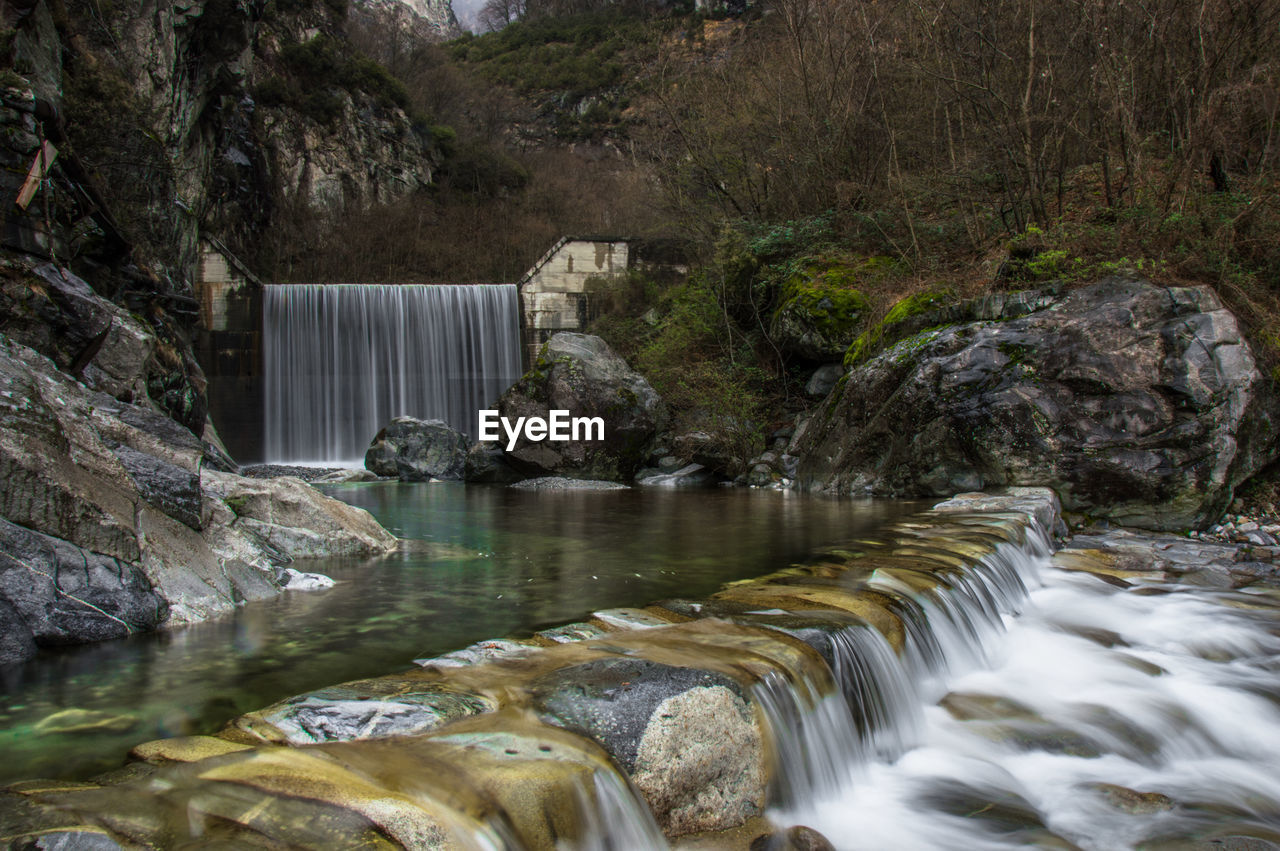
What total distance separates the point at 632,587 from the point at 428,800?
2.61 m

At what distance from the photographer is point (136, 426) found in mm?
4723

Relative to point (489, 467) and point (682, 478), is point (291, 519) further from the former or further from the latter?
point (489, 467)

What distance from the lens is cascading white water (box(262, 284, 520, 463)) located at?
716 inches

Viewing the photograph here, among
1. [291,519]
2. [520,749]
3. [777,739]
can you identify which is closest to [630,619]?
[777,739]

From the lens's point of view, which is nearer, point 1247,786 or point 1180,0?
point 1247,786

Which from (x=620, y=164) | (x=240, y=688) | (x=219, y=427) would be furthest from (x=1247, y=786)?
(x=620, y=164)

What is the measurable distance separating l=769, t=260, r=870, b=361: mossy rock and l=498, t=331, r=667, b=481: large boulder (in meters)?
2.88

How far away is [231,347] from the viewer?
58.8ft

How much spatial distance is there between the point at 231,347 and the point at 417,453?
708cm

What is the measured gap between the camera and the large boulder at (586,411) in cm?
1324

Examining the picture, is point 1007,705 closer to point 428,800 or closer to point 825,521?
point 428,800

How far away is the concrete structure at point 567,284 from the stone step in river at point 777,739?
16103 mm

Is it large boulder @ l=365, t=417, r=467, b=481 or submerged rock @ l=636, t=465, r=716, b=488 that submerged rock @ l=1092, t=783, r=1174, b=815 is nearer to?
submerged rock @ l=636, t=465, r=716, b=488

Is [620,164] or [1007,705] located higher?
[620,164]
